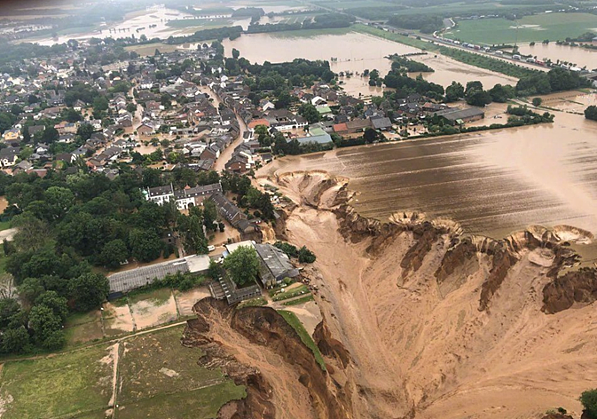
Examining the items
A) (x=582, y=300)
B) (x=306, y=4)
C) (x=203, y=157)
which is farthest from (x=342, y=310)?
(x=306, y=4)

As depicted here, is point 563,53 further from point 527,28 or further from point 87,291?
point 87,291

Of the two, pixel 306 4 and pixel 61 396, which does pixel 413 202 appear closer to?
pixel 61 396

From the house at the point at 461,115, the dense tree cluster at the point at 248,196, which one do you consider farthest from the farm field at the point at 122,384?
the house at the point at 461,115

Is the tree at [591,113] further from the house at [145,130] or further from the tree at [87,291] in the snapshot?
the tree at [87,291]

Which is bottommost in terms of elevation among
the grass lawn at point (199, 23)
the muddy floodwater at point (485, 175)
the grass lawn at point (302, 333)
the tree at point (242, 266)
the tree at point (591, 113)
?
the grass lawn at point (302, 333)

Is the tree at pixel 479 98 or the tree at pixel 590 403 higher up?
the tree at pixel 479 98

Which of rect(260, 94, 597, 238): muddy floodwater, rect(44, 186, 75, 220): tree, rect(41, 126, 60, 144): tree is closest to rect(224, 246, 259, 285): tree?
rect(260, 94, 597, 238): muddy floodwater

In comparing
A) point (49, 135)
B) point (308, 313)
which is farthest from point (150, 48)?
point (308, 313)
